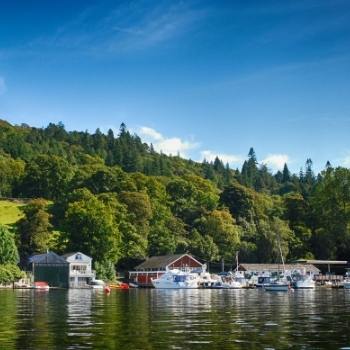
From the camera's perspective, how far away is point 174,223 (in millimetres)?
146125

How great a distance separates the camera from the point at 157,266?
12694 centimetres

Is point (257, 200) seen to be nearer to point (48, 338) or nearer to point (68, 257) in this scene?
point (68, 257)

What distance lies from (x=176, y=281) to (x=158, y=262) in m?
12.8

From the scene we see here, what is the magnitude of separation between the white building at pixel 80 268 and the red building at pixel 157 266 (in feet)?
40.9

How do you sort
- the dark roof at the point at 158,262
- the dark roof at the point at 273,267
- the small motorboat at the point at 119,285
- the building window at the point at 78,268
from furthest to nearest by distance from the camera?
the dark roof at the point at 273,267 → the dark roof at the point at 158,262 → the small motorboat at the point at 119,285 → the building window at the point at 78,268

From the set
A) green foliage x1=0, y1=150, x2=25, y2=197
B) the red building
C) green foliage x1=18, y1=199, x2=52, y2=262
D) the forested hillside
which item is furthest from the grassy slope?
the red building

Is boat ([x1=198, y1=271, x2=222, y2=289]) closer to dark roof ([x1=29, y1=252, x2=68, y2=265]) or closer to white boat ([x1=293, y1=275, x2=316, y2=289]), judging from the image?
white boat ([x1=293, y1=275, x2=316, y2=289])

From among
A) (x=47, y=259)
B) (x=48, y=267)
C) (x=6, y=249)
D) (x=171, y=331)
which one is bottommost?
(x=171, y=331)

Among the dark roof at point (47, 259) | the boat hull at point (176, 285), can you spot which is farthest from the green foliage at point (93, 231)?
the boat hull at point (176, 285)

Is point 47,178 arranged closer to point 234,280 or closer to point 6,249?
point 6,249

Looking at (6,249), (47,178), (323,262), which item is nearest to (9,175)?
(47,178)

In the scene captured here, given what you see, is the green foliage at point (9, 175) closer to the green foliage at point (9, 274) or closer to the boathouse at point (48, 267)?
the boathouse at point (48, 267)

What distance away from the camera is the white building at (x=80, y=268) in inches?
4491

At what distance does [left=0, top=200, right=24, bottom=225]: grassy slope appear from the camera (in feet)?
487
